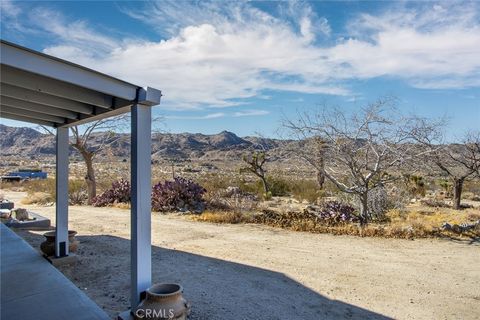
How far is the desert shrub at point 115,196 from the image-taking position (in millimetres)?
15544

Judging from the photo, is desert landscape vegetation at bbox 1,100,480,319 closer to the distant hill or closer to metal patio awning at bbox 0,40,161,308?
metal patio awning at bbox 0,40,161,308

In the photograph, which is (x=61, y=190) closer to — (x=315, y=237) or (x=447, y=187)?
(x=315, y=237)

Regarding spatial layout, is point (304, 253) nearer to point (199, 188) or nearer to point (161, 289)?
point (161, 289)

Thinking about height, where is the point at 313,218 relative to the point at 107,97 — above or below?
below

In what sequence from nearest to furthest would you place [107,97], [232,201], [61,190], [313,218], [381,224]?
[107,97] → [61,190] → [381,224] → [313,218] → [232,201]

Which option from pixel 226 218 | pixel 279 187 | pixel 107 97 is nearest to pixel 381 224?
pixel 226 218

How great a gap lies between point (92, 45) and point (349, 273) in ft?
25.6

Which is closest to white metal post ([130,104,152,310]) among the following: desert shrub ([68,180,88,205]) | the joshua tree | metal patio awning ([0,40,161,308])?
metal patio awning ([0,40,161,308])

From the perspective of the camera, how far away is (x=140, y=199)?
3.96 metres

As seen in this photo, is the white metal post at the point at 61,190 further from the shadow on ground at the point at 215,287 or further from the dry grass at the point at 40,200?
the dry grass at the point at 40,200

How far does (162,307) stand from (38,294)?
2045 mm

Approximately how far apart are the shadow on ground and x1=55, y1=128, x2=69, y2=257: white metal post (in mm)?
404

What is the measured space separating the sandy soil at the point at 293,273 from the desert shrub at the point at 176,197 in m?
3.86

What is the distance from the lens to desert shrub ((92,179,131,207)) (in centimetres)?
1554
